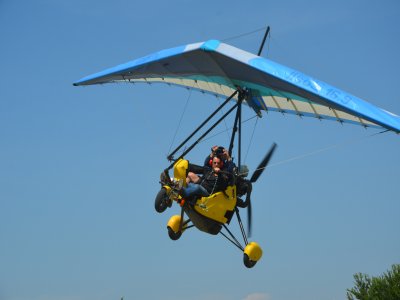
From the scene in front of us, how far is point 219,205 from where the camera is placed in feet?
60.1

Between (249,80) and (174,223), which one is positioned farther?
(174,223)

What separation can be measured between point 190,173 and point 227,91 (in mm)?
4906

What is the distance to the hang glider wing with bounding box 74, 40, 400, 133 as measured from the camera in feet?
53.4

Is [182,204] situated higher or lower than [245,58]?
lower

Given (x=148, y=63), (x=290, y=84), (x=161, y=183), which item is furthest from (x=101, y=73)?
(x=290, y=84)

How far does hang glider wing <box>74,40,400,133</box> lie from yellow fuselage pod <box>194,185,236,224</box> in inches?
95.4

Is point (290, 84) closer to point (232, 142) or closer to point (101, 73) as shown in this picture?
point (232, 142)

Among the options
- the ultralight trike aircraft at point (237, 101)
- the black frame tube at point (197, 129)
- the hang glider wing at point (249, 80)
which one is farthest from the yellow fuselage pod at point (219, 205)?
the hang glider wing at point (249, 80)

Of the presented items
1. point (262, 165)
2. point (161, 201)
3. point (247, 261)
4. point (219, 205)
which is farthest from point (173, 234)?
point (262, 165)

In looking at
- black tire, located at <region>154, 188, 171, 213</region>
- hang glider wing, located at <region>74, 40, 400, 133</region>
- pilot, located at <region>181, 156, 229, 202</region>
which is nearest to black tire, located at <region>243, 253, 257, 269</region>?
pilot, located at <region>181, 156, 229, 202</region>

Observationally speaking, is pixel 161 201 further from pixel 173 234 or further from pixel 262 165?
pixel 262 165

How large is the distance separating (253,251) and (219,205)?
129cm

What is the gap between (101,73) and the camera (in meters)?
21.5

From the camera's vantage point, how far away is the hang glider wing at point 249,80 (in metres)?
16.3
